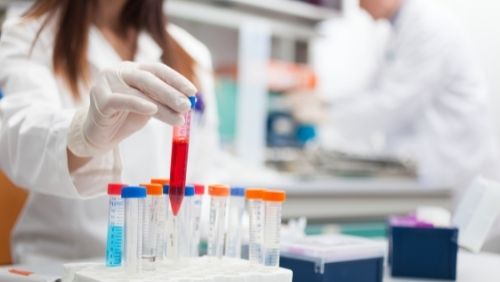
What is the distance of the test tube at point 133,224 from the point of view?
97 centimetres

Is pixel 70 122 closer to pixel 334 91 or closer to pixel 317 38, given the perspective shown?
pixel 317 38

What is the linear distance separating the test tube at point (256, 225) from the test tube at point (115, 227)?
214 millimetres

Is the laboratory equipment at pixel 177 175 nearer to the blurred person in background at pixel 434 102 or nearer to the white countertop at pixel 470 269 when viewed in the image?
the white countertop at pixel 470 269

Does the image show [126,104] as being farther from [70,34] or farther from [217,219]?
[70,34]

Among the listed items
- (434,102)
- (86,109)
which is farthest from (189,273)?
(434,102)

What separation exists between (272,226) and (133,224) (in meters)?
0.23

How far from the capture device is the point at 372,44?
449cm

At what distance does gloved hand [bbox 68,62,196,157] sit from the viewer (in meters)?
1.07

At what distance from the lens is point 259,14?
3.68 meters

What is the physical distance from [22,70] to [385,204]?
1.96 m

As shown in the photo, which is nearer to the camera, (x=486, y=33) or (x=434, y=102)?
(x=434, y=102)

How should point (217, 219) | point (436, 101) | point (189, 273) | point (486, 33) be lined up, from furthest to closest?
point (486, 33)
point (436, 101)
point (217, 219)
point (189, 273)

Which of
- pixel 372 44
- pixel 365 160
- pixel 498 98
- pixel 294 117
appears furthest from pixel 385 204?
pixel 372 44

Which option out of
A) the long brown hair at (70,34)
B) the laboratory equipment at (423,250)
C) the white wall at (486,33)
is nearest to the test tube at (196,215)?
the laboratory equipment at (423,250)
